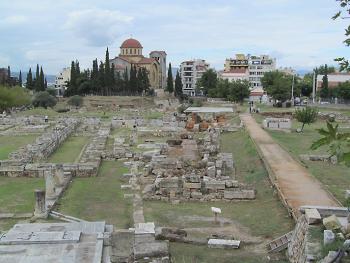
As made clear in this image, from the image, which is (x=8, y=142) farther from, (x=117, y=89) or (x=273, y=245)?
(x=117, y=89)

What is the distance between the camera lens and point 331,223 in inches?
457

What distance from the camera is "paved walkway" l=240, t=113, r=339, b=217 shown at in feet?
57.4

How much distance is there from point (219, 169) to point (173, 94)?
78.4m

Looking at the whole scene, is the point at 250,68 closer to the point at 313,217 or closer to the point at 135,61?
the point at 135,61

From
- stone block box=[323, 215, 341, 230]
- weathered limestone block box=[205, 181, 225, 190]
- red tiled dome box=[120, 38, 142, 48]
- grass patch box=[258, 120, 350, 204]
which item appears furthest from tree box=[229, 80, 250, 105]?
stone block box=[323, 215, 341, 230]

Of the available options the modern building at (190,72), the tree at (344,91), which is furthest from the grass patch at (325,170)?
the modern building at (190,72)

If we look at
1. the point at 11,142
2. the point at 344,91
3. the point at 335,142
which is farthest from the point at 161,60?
the point at 335,142

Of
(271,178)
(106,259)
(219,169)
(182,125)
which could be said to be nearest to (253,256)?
(106,259)

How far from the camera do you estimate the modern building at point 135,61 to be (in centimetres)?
11181

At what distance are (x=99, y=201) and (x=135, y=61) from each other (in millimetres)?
97032

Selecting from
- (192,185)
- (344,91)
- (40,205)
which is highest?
(344,91)

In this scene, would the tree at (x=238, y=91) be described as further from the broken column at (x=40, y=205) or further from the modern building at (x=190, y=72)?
the modern building at (x=190, y=72)

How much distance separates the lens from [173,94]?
103 m

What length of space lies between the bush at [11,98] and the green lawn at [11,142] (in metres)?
25.8
